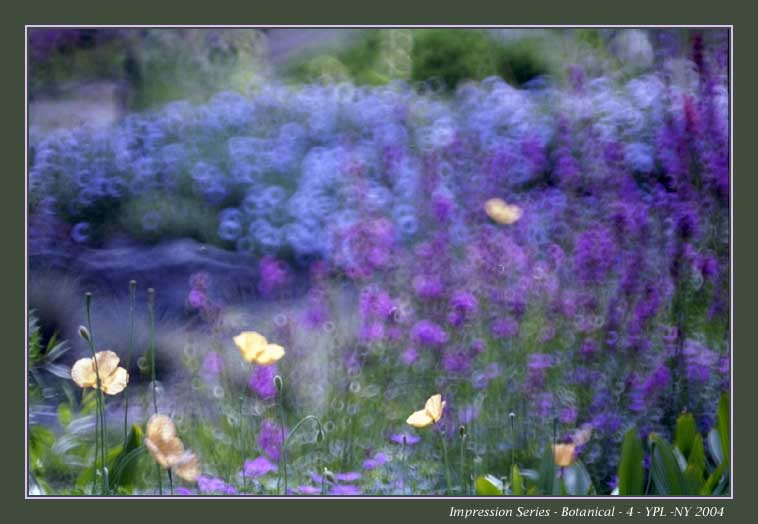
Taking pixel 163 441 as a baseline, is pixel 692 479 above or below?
below

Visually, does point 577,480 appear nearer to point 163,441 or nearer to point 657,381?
point 657,381

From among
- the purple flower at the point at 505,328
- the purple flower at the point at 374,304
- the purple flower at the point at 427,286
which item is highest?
the purple flower at the point at 427,286

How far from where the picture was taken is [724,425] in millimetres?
3773

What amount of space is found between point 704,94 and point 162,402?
2386mm

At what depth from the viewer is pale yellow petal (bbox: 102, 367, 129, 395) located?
3.72 m

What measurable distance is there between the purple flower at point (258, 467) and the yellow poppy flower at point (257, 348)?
0.37m

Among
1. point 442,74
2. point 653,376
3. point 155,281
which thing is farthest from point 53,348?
point 653,376

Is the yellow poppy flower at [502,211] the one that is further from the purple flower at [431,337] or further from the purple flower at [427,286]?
the purple flower at [431,337]

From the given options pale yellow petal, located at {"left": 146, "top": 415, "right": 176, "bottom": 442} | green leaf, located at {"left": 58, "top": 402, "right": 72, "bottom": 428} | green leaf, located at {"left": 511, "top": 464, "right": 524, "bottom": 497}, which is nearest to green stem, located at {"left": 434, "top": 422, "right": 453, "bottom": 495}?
green leaf, located at {"left": 511, "top": 464, "right": 524, "bottom": 497}

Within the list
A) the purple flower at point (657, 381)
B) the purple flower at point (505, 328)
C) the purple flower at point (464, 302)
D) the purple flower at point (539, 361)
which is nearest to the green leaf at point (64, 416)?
the purple flower at point (464, 302)

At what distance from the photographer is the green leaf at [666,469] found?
370 cm

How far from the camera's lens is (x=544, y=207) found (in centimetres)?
380

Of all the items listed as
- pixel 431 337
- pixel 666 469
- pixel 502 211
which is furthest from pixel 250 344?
pixel 666 469

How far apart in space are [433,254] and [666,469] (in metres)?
1.19
